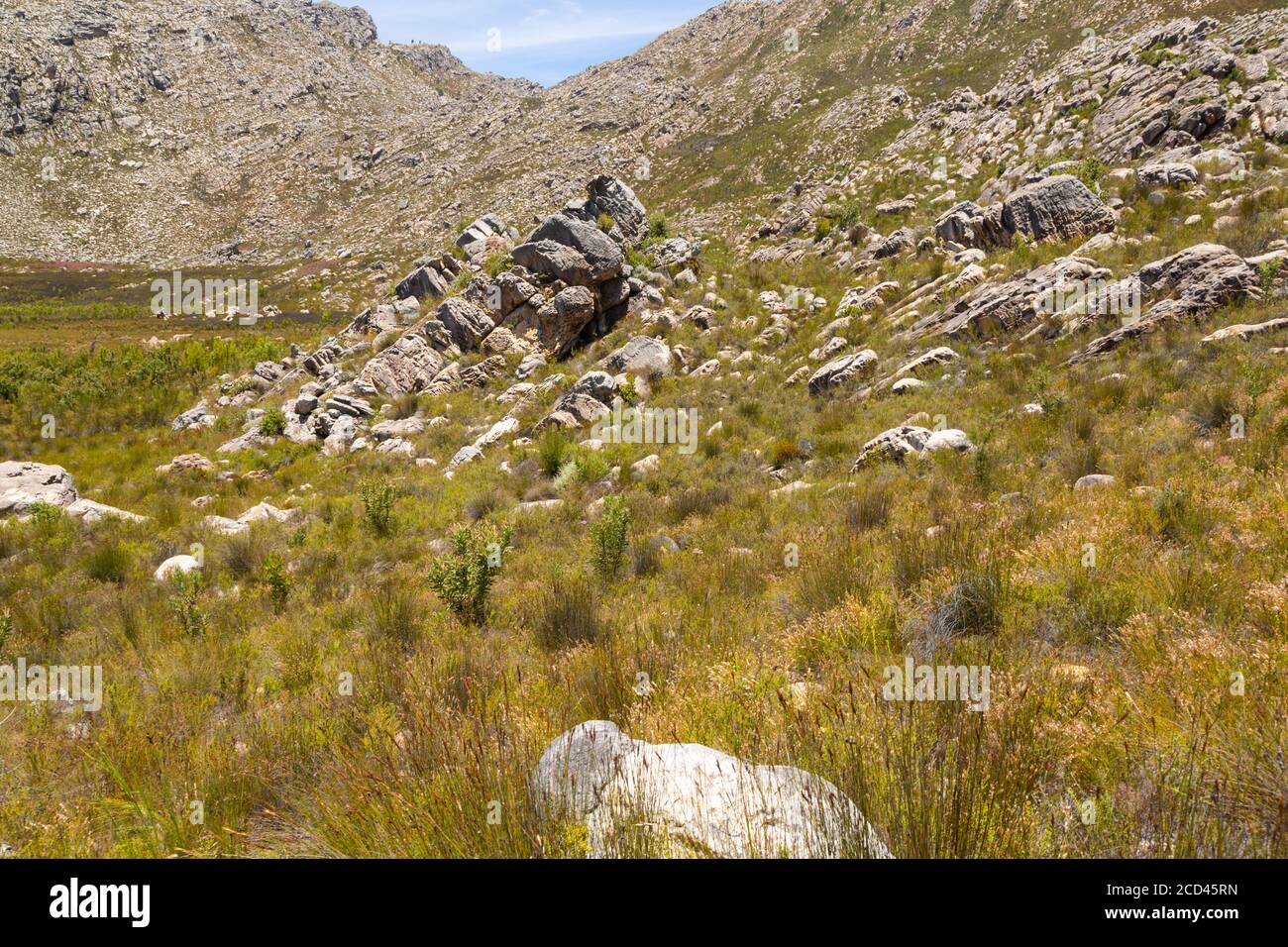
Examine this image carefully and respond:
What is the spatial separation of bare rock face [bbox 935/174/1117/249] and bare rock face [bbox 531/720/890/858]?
1690 cm

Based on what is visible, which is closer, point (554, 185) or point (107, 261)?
point (554, 185)

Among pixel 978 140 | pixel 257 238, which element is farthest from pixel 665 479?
pixel 257 238

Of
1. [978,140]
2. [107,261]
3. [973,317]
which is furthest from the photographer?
[107,261]

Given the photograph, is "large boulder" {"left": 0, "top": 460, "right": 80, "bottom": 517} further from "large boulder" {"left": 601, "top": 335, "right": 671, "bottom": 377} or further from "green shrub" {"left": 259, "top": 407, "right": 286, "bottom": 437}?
"large boulder" {"left": 601, "top": 335, "right": 671, "bottom": 377}

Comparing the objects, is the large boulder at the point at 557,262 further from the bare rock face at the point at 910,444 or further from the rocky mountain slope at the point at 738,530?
the bare rock face at the point at 910,444

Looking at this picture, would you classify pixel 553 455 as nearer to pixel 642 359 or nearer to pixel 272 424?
pixel 642 359

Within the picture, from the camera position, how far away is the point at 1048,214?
14211mm

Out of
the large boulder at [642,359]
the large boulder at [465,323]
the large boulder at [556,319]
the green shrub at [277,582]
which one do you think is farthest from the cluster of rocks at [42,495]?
the large boulder at [642,359]

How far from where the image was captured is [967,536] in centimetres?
471

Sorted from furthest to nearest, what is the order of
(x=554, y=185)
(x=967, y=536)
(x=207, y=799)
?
(x=554, y=185) < (x=967, y=536) < (x=207, y=799)

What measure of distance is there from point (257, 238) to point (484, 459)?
88749 millimetres

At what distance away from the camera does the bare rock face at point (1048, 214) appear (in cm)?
1367

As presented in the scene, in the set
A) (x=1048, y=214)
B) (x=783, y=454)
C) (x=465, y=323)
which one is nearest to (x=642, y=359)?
(x=465, y=323)

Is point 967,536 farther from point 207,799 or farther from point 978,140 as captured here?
point 978,140
